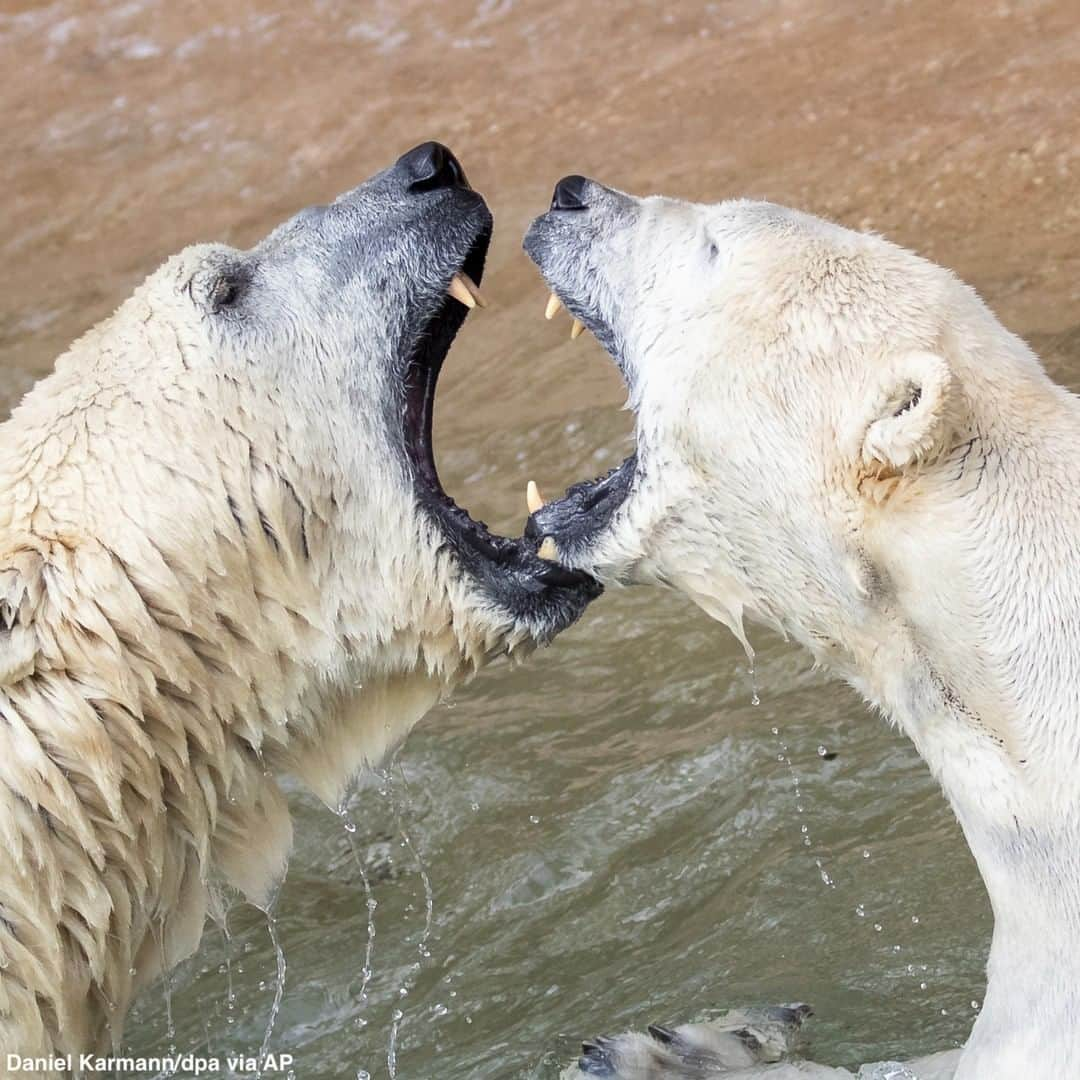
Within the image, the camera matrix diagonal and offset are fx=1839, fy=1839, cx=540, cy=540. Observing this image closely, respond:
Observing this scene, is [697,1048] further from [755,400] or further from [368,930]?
[755,400]

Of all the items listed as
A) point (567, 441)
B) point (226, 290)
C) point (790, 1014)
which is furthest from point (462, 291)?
point (567, 441)

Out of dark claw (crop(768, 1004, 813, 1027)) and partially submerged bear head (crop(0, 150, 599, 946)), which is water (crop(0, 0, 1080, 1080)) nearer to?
dark claw (crop(768, 1004, 813, 1027))

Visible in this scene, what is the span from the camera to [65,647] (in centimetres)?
279

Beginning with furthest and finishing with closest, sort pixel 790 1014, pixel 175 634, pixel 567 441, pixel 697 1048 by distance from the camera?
pixel 567 441
pixel 790 1014
pixel 697 1048
pixel 175 634

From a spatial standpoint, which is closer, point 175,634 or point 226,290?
point 175,634

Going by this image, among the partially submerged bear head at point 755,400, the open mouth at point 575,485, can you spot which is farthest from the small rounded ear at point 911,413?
the open mouth at point 575,485

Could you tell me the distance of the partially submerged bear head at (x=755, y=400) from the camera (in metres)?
2.62

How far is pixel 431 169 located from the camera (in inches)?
131

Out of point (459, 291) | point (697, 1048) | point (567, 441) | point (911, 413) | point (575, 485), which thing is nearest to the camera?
point (911, 413)

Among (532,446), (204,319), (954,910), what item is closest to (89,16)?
(532,446)

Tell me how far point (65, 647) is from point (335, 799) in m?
0.64

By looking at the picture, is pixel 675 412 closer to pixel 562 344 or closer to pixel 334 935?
pixel 334 935

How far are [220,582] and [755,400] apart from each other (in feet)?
2.91

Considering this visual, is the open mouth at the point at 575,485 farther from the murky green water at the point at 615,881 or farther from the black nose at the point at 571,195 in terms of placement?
the murky green water at the point at 615,881
